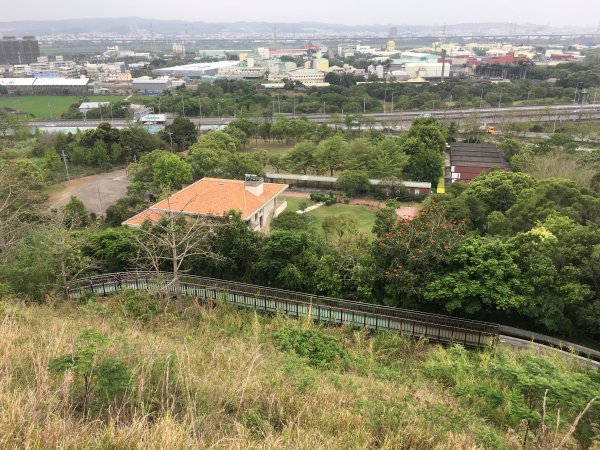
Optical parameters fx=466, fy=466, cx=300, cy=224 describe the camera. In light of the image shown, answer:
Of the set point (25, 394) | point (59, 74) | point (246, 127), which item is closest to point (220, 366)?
point (25, 394)

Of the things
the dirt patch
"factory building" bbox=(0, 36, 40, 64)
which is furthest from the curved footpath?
"factory building" bbox=(0, 36, 40, 64)

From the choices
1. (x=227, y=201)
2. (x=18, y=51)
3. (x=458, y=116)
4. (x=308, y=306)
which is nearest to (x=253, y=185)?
(x=227, y=201)

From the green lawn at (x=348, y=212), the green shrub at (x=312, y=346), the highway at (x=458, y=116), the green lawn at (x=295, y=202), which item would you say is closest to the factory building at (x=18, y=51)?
the highway at (x=458, y=116)

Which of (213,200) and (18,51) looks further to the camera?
(18,51)

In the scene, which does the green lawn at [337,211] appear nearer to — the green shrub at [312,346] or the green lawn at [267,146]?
the green shrub at [312,346]

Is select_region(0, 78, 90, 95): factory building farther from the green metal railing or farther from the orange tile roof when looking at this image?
the green metal railing

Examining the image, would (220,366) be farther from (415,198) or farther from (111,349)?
(415,198)

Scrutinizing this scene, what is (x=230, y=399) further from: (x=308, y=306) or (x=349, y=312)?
(x=308, y=306)
